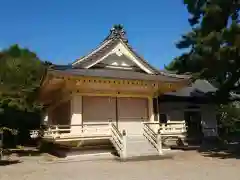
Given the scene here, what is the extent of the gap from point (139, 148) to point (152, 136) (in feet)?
5.16

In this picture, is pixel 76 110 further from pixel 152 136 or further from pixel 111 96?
pixel 152 136

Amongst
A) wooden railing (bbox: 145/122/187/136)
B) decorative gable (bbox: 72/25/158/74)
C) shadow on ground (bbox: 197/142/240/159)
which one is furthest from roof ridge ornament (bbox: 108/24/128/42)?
shadow on ground (bbox: 197/142/240/159)

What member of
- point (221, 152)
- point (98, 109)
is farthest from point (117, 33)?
point (221, 152)

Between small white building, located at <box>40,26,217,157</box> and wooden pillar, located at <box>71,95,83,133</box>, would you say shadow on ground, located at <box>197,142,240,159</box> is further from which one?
wooden pillar, located at <box>71,95,83,133</box>

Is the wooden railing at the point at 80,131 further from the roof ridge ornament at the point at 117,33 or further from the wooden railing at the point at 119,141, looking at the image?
the roof ridge ornament at the point at 117,33

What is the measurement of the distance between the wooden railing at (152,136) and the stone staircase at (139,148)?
0.23 meters

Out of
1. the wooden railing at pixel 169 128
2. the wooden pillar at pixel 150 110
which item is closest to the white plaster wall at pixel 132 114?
the wooden pillar at pixel 150 110

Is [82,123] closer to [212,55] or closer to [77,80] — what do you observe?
Result: [77,80]

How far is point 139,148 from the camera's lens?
14914 millimetres

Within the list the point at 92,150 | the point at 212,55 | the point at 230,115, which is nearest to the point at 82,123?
the point at 92,150

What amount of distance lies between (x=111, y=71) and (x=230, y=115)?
57.9 ft

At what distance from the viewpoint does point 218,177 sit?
29.8 ft

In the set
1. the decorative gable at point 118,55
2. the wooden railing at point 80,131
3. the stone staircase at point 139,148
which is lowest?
the stone staircase at point 139,148

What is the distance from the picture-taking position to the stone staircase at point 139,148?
1438cm
